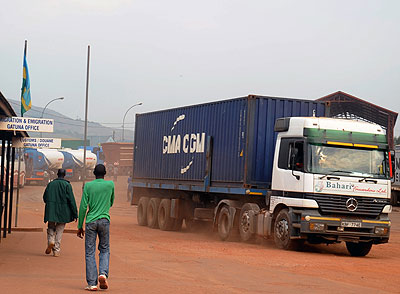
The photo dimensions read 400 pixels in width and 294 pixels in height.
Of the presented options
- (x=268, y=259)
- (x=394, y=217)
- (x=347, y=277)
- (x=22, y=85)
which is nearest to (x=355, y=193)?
(x=268, y=259)

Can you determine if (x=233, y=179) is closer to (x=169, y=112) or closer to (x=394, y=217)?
(x=169, y=112)

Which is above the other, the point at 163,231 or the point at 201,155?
the point at 201,155

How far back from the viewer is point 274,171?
19125mm

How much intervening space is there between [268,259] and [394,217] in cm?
2438

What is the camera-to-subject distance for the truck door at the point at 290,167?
17.9 meters

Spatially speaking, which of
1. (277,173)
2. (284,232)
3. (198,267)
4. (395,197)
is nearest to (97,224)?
(198,267)

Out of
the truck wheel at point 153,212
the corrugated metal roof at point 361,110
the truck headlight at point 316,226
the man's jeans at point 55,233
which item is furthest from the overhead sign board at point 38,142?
the corrugated metal roof at point 361,110

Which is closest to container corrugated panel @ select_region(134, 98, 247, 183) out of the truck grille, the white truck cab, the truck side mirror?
the truck side mirror

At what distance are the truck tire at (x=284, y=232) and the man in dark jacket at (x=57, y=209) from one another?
519 centimetres

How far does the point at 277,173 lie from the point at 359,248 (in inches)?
105

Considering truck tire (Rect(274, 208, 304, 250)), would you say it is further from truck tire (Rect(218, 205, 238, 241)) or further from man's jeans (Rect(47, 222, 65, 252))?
man's jeans (Rect(47, 222, 65, 252))

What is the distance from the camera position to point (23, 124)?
1491 cm

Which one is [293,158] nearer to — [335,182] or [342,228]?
Answer: [335,182]

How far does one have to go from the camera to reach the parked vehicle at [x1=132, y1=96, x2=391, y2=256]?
17766mm
